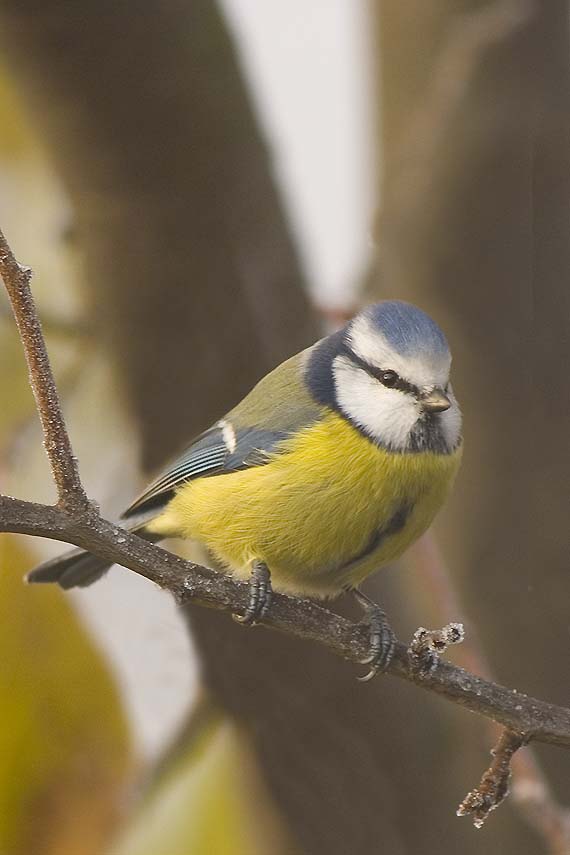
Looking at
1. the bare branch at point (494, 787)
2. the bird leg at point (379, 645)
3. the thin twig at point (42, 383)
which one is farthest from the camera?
the bird leg at point (379, 645)

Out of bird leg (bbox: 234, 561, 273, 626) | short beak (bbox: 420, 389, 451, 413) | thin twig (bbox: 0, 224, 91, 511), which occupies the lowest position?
thin twig (bbox: 0, 224, 91, 511)

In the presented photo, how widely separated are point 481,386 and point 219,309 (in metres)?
0.41

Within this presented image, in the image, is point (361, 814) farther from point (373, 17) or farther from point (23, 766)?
point (373, 17)

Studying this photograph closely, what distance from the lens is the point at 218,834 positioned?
1278 millimetres

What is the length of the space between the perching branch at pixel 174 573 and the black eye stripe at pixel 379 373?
0.21 meters

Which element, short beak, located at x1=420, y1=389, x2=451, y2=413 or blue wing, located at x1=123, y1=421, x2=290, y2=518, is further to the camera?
blue wing, located at x1=123, y1=421, x2=290, y2=518

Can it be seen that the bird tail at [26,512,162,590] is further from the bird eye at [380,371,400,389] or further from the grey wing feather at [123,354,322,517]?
the bird eye at [380,371,400,389]

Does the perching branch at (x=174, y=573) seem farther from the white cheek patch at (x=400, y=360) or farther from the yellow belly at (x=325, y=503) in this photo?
the white cheek patch at (x=400, y=360)

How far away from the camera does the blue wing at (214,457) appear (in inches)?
40.9

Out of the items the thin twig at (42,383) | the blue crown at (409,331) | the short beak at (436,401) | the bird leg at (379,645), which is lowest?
the thin twig at (42,383)

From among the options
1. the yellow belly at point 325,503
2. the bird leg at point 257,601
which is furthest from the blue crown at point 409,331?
the bird leg at point 257,601

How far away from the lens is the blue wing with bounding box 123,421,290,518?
1.04 metres

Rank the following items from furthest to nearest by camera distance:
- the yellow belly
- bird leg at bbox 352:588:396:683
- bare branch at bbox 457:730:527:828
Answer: the yellow belly → bird leg at bbox 352:588:396:683 → bare branch at bbox 457:730:527:828

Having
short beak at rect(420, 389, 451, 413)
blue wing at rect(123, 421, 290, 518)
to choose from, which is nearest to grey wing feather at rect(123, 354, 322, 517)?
blue wing at rect(123, 421, 290, 518)
